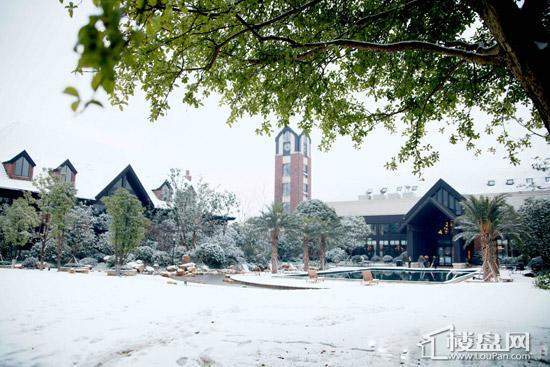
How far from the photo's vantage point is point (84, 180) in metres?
35.1

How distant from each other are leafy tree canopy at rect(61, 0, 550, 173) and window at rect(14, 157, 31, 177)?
2945 cm

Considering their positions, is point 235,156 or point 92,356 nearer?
point 92,356

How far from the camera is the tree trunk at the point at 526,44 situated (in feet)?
13.0

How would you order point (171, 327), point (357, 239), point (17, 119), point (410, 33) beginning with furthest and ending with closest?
point (357, 239) → point (17, 119) → point (410, 33) → point (171, 327)

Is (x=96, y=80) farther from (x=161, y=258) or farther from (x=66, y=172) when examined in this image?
(x=66, y=172)

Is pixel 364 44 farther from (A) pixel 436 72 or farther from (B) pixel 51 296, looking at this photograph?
(B) pixel 51 296

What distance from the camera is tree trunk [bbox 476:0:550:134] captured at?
3.95 meters

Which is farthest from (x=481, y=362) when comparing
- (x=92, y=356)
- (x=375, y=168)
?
(x=375, y=168)

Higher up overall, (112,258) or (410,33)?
(410,33)

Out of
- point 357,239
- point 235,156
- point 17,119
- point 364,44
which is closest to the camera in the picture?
point 364,44

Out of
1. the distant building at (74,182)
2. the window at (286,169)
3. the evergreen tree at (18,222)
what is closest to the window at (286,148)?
the window at (286,169)

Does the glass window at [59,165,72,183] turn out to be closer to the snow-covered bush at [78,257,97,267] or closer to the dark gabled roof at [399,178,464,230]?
the snow-covered bush at [78,257,97,267]

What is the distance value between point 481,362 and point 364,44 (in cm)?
474

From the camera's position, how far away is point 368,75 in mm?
9289
